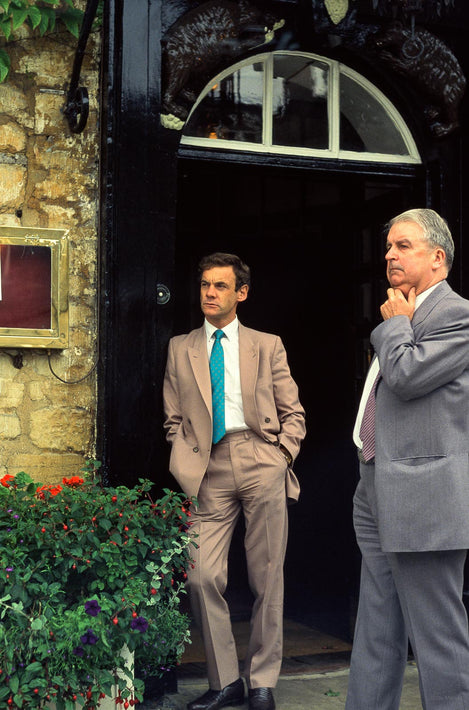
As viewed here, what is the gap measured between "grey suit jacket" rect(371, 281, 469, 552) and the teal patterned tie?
4.38ft

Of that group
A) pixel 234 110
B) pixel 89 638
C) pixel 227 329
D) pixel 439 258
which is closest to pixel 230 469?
pixel 227 329

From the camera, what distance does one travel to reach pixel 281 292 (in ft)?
24.6

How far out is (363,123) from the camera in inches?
232

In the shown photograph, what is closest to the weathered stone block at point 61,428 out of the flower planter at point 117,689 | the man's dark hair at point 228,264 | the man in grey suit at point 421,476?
the man's dark hair at point 228,264

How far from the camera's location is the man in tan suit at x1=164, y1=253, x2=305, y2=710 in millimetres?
4910

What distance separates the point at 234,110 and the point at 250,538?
2.35 meters

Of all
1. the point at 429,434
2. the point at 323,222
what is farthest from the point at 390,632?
the point at 323,222

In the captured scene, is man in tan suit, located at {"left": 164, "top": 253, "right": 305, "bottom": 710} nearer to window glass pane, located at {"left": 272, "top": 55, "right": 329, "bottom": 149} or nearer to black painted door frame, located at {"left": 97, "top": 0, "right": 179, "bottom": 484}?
black painted door frame, located at {"left": 97, "top": 0, "right": 179, "bottom": 484}

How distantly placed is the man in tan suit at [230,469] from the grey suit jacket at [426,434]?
1.30 meters

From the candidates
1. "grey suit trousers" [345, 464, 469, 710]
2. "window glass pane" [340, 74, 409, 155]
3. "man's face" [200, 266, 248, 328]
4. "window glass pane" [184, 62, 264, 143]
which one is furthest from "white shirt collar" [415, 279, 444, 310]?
"window glass pane" [340, 74, 409, 155]

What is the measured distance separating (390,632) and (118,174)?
2.58 meters

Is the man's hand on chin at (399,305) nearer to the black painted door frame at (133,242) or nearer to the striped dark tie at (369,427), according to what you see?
the striped dark tie at (369,427)

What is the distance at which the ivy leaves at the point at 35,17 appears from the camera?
4.79m

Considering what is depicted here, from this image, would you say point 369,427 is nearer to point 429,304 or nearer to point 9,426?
point 429,304
